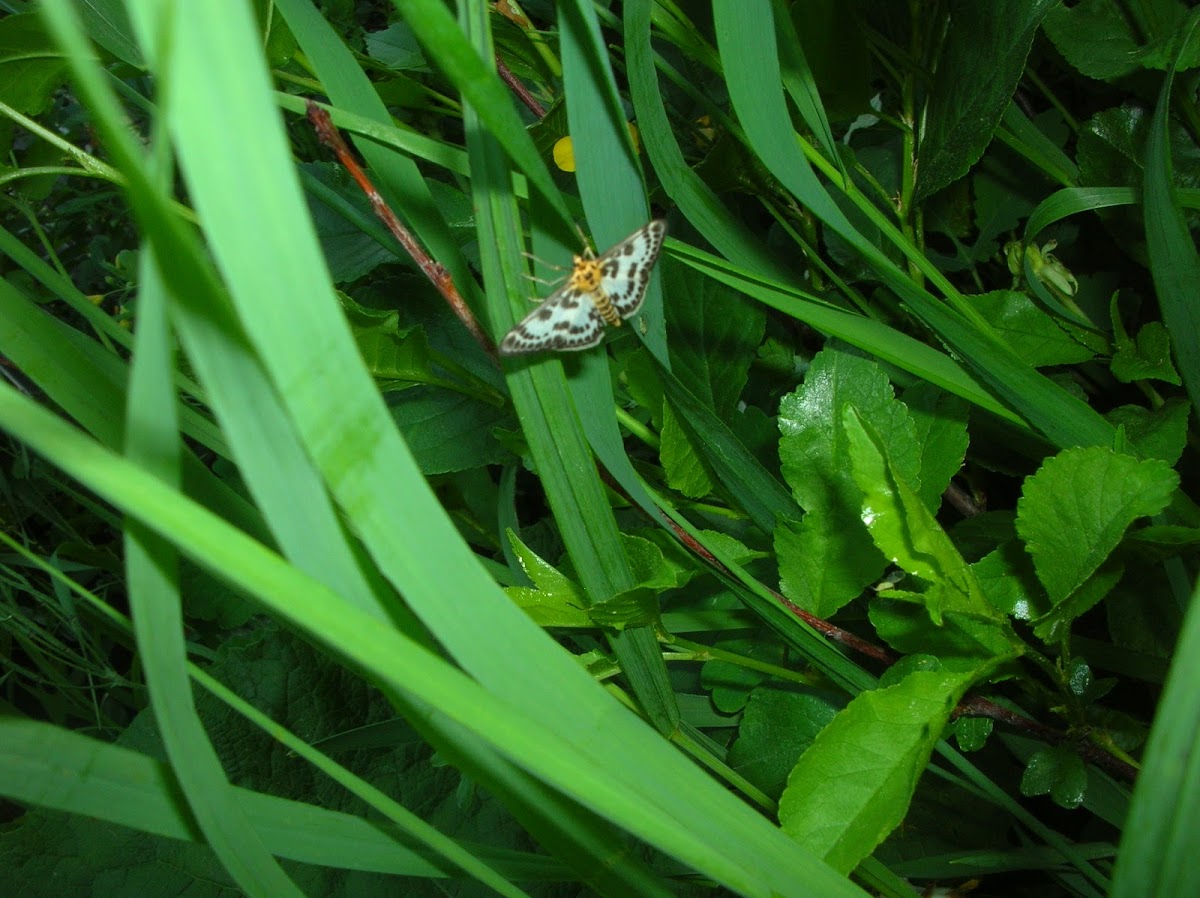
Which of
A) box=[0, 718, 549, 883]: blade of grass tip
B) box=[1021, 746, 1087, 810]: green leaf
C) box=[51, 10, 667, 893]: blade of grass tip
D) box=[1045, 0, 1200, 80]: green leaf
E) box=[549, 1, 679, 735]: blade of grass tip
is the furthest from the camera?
box=[1045, 0, 1200, 80]: green leaf

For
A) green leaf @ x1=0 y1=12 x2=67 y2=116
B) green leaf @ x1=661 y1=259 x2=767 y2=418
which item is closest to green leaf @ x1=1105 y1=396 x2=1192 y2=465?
green leaf @ x1=661 y1=259 x2=767 y2=418

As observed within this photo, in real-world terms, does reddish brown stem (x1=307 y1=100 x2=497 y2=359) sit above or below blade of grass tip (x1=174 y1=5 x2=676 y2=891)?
above

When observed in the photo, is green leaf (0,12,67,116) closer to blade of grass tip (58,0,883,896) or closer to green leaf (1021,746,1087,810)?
blade of grass tip (58,0,883,896)

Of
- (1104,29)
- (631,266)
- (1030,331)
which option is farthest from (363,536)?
(1104,29)

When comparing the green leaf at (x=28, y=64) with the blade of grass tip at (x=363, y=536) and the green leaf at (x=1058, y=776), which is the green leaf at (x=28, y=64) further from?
the green leaf at (x=1058, y=776)

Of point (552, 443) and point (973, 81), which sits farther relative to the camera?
point (973, 81)

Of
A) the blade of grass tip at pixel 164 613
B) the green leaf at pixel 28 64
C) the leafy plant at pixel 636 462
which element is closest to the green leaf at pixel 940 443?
the leafy plant at pixel 636 462

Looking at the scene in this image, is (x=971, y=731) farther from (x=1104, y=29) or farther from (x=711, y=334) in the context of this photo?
(x=1104, y=29)
